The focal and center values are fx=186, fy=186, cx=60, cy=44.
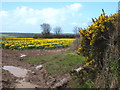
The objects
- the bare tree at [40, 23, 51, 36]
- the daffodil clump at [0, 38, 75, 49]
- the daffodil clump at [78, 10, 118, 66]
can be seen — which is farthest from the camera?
the bare tree at [40, 23, 51, 36]

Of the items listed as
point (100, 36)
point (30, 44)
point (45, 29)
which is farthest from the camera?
point (45, 29)

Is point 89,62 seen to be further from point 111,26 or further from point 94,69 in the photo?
point 111,26

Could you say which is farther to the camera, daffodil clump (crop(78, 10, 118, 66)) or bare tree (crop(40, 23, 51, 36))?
bare tree (crop(40, 23, 51, 36))

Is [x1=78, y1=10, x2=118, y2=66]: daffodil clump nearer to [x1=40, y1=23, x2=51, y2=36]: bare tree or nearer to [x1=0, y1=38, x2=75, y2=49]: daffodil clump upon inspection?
[x1=0, y1=38, x2=75, y2=49]: daffodil clump

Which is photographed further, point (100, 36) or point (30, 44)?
point (30, 44)

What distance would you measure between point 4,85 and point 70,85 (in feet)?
6.60

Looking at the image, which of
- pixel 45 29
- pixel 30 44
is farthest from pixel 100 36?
pixel 45 29

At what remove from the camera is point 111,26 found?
606cm

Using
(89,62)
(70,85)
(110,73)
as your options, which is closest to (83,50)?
(89,62)

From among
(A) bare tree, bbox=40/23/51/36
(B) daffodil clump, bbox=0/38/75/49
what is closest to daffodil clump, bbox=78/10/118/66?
(B) daffodil clump, bbox=0/38/75/49

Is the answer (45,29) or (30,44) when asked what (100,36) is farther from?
(45,29)

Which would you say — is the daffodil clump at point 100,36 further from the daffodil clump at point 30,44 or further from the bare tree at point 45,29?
the bare tree at point 45,29

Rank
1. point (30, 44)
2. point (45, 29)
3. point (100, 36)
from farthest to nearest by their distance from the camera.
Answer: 1. point (45, 29)
2. point (30, 44)
3. point (100, 36)

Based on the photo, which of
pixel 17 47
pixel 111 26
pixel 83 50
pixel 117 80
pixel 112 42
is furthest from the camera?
pixel 17 47
